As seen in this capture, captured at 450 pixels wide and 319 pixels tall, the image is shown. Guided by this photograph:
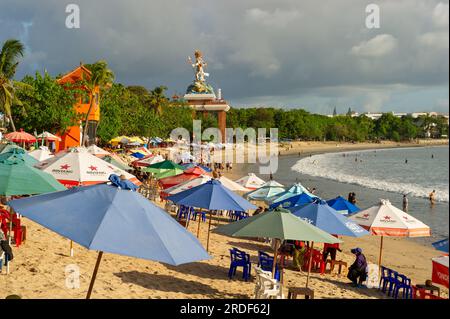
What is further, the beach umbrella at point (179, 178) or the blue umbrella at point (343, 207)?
the beach umbrella at point (179, 178)

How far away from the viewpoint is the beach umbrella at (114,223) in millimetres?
4188

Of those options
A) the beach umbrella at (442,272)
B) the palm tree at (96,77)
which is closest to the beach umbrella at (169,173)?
the beach umbrella at (442,272)

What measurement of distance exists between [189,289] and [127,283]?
120cm

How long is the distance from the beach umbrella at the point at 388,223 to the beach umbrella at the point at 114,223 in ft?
21.8

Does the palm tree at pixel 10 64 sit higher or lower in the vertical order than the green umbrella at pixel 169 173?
higher

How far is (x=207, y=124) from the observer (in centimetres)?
8456

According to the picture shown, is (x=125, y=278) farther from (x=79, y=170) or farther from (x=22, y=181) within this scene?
(x=79, y=170)

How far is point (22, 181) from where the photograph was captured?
299 inches

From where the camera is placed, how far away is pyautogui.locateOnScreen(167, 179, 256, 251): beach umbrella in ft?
34.0

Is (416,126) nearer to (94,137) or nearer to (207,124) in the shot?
(207,124)

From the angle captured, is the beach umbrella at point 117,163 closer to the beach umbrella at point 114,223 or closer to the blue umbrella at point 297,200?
the blue umbrella at point 297,200

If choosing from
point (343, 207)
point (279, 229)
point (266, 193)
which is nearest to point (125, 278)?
point (279, 229)

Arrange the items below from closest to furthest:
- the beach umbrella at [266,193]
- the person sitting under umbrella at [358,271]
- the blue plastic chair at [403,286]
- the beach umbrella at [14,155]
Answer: the beach umbrella at [14,155] < the blue plastic chair at [403,286] < the person sitting under umbrella at [358,271] < the beach umbrella at [266,193]
